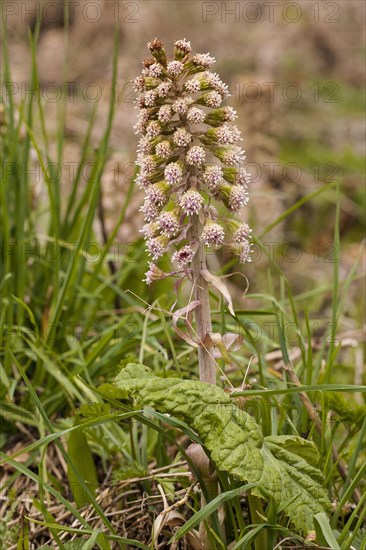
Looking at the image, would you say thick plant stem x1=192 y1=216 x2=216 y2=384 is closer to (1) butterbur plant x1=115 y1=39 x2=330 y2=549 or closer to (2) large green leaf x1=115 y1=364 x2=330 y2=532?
(1) butterbur plant x1=115 y1=39 x2=330 y2=549

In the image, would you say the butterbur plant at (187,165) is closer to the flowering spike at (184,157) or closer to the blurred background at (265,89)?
the flowering spike at (184,157)

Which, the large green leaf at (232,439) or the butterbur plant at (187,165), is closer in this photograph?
the large green leaf at (232,439)

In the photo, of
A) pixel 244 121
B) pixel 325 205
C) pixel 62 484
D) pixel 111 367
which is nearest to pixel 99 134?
pixel 244 121

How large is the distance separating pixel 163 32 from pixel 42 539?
22.3 ft

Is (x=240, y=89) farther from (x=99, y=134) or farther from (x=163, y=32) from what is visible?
(x=163, y=32)

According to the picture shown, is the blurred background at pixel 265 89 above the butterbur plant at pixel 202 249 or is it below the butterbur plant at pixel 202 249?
above

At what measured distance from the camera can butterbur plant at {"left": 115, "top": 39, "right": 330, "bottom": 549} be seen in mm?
1740

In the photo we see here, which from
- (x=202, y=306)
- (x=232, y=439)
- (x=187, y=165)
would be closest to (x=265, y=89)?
(x=187, y=165)

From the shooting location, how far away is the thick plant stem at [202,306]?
1899mm

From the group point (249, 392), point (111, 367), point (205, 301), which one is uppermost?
point (205, 301)

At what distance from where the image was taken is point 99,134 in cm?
624

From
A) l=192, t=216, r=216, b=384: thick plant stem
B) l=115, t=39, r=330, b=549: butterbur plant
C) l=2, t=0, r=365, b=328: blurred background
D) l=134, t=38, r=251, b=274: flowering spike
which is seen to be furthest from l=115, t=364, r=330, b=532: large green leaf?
l=2, t=0, r=365, b=328: blurred background

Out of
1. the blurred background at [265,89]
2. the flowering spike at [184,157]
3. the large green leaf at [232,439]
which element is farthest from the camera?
the blurred background at [265,89]

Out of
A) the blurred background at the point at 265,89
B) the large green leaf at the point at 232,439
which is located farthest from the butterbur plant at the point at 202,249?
the blurred background at the point at 265,89
